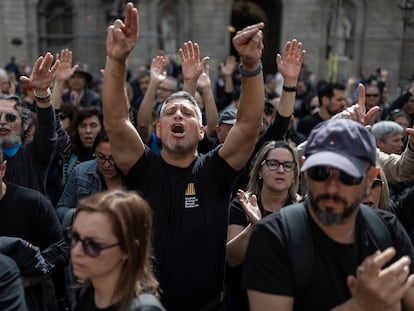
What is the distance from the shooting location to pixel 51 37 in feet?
71.2

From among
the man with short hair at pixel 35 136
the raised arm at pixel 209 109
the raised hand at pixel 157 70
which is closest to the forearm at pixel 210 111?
the raised arm at pixel 209 109

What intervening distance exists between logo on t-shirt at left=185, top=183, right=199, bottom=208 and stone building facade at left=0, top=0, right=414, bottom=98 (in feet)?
60.9

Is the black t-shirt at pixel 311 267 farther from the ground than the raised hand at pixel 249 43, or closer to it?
closer to it

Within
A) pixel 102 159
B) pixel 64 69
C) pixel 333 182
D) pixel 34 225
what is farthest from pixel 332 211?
pixel 64 69

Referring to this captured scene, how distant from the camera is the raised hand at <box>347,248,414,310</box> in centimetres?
176

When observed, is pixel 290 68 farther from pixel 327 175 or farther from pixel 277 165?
pixel 327 175

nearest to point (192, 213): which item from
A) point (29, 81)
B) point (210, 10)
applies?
point (29, 81)

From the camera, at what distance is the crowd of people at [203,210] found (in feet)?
6.38

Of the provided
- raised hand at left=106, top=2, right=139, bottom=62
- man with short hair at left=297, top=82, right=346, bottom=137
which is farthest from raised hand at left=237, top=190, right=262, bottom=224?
man with short hair at left=297, top=82, right=346, bottom=137

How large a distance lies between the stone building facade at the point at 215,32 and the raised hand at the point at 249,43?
1869 cm

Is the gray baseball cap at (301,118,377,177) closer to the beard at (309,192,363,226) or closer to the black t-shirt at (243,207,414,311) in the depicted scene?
the beard at (309,192,363,226)

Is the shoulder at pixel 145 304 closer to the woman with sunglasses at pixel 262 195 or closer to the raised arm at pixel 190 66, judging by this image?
the woman with sunglasses at pixel 262 195

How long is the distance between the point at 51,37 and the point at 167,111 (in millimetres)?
20109

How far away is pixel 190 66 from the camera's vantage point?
485 centimetres
